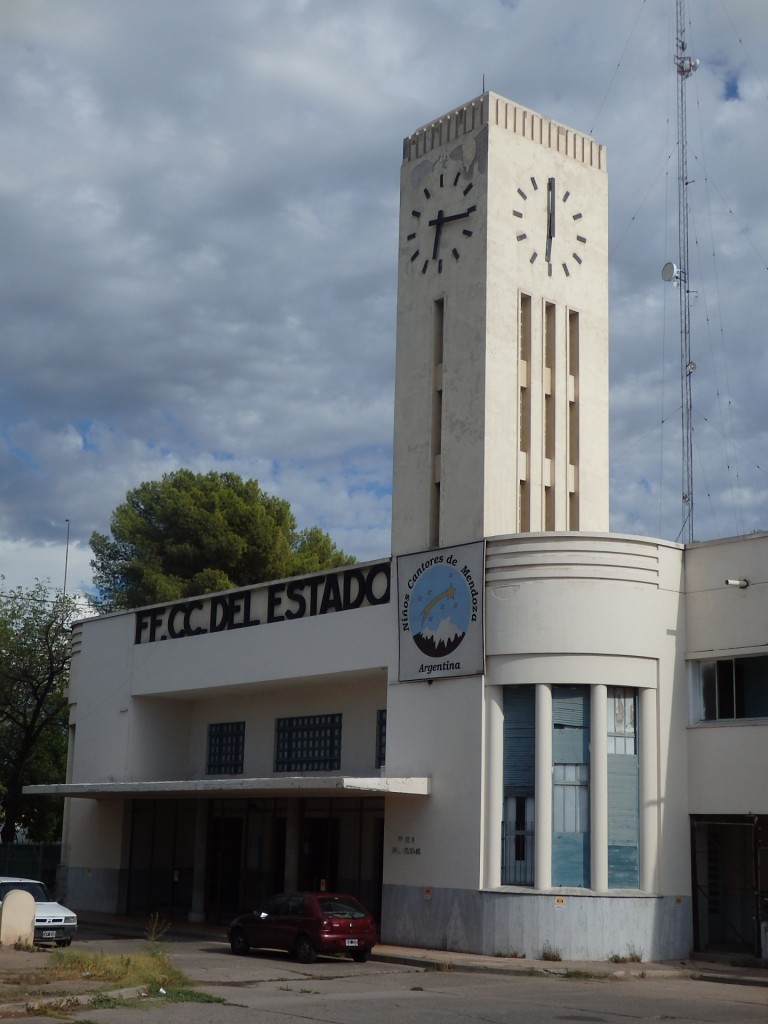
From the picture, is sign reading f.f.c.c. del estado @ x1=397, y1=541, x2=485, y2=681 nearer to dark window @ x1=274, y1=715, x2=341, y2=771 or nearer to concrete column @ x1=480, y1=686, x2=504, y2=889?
concrete column @ x1=480, y1=686, x2=504, y2=889

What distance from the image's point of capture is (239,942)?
27.3 meters

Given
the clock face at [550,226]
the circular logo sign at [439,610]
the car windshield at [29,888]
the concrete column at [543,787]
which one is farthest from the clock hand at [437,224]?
the car windshield at [29,888]

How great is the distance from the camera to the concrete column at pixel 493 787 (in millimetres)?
27219

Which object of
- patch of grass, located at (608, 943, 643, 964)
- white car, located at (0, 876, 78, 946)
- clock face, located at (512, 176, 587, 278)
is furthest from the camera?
clock face, located at (512, 176, 587, 278)

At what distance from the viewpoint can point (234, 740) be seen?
123ft

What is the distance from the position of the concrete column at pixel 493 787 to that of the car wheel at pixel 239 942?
199 inches

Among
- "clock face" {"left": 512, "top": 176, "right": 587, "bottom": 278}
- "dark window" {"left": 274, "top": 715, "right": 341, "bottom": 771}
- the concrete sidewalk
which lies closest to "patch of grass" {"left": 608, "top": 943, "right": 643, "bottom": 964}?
the concrete sidewalk

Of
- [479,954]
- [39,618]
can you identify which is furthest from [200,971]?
[39,618]

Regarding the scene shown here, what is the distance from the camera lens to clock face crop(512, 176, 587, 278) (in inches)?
1283

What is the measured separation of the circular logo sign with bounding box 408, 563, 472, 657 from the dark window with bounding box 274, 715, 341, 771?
5223 mm

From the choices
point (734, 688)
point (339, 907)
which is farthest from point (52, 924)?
point (734, 688)

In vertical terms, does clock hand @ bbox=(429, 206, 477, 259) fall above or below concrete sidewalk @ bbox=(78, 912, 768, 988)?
above

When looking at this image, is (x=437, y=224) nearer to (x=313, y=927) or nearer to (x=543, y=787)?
(x=543, y=787)

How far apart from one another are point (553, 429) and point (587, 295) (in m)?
3.94
